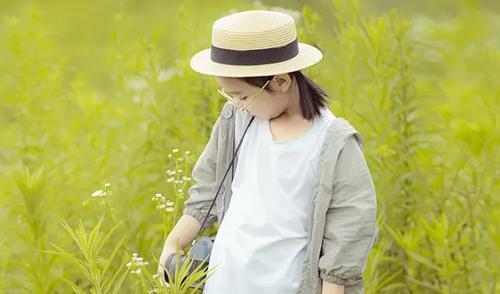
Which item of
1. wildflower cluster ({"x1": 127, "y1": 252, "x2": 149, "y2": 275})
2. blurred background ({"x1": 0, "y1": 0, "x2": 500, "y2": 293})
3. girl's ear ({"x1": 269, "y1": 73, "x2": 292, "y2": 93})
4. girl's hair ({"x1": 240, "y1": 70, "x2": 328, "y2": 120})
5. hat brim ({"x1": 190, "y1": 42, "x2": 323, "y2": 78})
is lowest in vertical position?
blurred background ({"x1": 0, "y1": 0, "x2": 500, "y2": 293})

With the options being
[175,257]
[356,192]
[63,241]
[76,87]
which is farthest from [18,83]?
[356,192]

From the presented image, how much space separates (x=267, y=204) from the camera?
7.57 feet

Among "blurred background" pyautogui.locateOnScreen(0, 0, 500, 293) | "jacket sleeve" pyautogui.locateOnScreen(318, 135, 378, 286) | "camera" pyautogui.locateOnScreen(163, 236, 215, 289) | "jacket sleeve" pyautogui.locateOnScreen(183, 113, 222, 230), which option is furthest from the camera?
"blurred background" pyautogui.locateOnScreen(0, 0, 500, 293)

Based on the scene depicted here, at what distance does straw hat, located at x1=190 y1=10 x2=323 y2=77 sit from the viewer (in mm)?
2266

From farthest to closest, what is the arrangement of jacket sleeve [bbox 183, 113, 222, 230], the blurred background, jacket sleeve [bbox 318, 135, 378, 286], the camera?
the blurred background, jacket sleeve [bbox 183, 113, 222, 230], the camera, jacket sleeve [bbox 318, 135, 378, 286]

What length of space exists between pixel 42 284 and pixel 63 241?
401 millimetres

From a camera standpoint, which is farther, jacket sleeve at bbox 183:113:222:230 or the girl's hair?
jacket sleeve at bbox 183:113:222:230

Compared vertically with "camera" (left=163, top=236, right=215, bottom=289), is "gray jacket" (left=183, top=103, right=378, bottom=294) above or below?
above

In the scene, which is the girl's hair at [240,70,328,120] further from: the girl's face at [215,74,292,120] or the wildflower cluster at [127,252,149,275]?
the wildflower cluster at [127,252,149,275]

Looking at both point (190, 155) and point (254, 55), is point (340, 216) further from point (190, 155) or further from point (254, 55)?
point (190, 155)

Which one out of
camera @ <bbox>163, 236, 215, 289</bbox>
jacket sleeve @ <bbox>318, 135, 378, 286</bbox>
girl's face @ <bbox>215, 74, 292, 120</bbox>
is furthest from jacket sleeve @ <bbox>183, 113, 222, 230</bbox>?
jacket sleeve @ <bbox>318, 135, 378, 286</bbox>

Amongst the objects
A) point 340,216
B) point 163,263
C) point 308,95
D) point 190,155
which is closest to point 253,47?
point 308,95

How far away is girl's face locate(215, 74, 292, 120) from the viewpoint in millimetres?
2287

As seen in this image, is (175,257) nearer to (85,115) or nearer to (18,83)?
(85,115)
